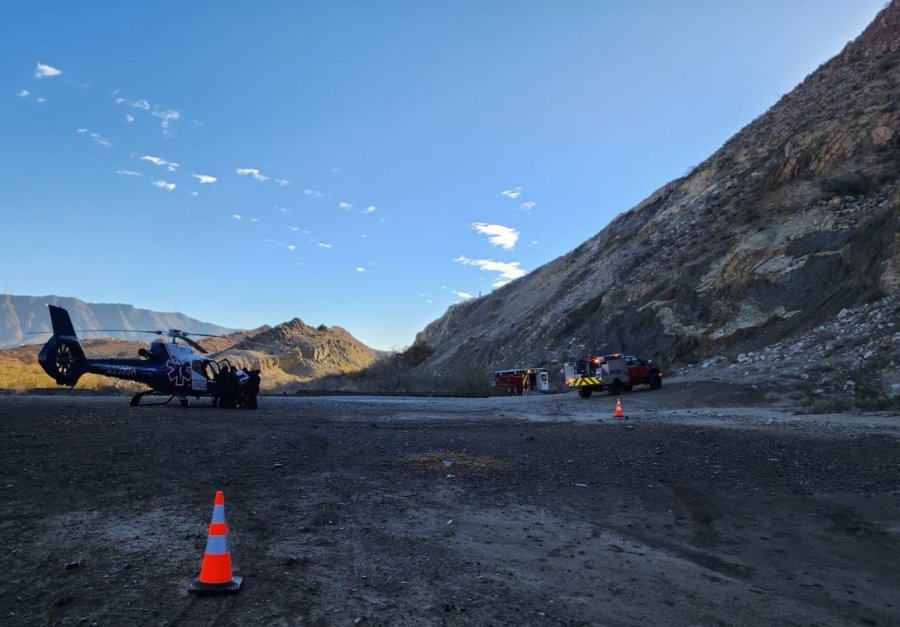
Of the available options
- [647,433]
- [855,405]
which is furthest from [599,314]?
[647,433]

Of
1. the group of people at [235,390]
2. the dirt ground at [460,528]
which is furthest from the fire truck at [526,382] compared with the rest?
the dirt ground at [460,528]

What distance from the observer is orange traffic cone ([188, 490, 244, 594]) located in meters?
4.53

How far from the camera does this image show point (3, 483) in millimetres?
8094

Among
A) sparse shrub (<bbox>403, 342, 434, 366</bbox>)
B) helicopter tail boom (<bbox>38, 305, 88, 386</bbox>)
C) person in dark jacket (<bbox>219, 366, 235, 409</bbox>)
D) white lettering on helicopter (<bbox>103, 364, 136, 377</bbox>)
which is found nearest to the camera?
white lettering on helicopter (<bbox>103, 364, 136, 377</bbox>)

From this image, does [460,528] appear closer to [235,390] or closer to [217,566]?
[217,566]

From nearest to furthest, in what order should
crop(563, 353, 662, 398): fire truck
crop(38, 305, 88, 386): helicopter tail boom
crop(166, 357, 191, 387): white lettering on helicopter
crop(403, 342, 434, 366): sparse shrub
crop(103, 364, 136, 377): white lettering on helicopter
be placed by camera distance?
crop(103, 364, 136, 377): white lettering on helicopter < crop(166, 357, 191, 387): white lettering on helicopter < crop(38, 305, 88, 386): helicopter tail boom < crop(563, 353, 662, 398): fire truck < crop(403, 342, 434, 366): sparse shrub

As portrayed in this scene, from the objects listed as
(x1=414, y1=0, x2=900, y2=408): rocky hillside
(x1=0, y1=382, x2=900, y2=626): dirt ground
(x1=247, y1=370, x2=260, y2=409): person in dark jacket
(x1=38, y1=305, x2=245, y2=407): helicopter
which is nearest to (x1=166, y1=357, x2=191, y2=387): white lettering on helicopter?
(x1=38, y1=305, x2=245, y2=407): helicopter

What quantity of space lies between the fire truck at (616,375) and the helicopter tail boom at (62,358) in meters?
22.0

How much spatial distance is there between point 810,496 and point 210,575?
25.5 feet

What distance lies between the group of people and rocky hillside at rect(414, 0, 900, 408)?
20651mm

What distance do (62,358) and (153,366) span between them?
4.85m

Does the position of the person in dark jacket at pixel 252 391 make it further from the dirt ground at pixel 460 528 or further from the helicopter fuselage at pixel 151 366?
the dirt ground at pixel 460 528

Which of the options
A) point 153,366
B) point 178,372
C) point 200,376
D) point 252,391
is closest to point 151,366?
point 153,366

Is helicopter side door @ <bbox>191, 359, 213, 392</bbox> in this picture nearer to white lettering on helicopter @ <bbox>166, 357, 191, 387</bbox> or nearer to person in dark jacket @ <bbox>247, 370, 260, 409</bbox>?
white lettering on helicopter @ <bbox>166, 357, 191, 387</bbox>
